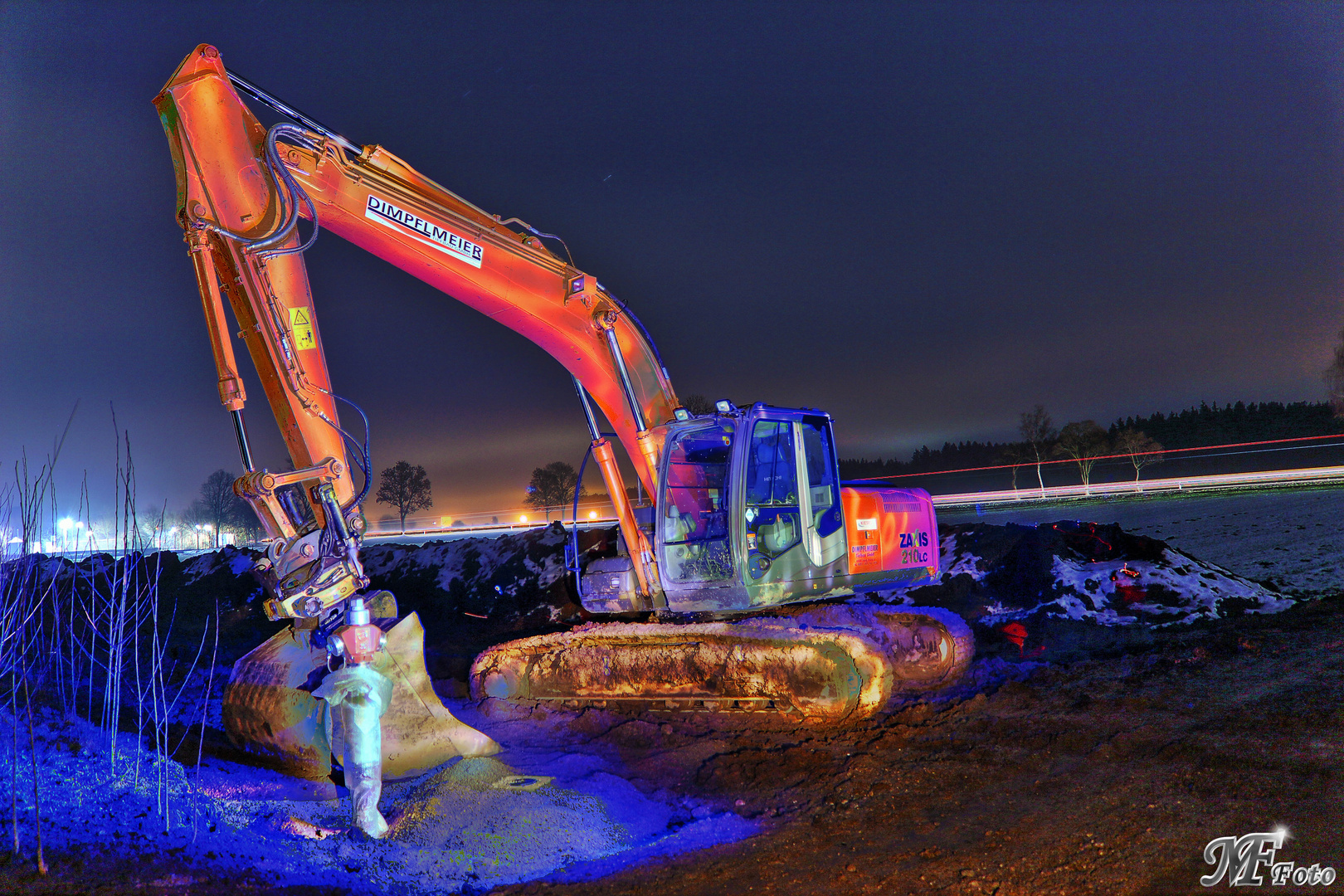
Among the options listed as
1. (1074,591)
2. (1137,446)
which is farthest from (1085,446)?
(1074,591)

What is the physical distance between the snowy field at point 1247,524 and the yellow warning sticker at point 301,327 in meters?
13.0

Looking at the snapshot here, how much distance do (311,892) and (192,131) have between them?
4582 mm

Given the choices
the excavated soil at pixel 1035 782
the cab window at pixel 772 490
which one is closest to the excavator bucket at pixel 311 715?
the excavated soil at pixel 1035 782

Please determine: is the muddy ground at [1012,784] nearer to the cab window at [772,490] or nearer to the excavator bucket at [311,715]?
the excavator bucket at [311,715]

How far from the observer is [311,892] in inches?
141

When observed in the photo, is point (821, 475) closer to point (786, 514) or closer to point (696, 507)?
point (786, 514)

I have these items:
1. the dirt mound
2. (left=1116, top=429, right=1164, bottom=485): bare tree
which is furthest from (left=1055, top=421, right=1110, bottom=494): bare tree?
the dirt mound

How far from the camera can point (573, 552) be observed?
681cm

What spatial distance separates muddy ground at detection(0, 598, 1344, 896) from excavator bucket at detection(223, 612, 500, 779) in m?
1.37

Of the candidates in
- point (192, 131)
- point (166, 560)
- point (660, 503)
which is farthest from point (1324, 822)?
point (166, 560)

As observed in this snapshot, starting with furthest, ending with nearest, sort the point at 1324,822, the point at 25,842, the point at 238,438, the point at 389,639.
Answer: the point at 389,639 → the point at 238,438 → the point at 1324,822 → the point at 25,842

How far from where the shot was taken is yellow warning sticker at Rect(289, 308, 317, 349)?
554 cm

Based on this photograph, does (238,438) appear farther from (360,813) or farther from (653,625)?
(653,625)
